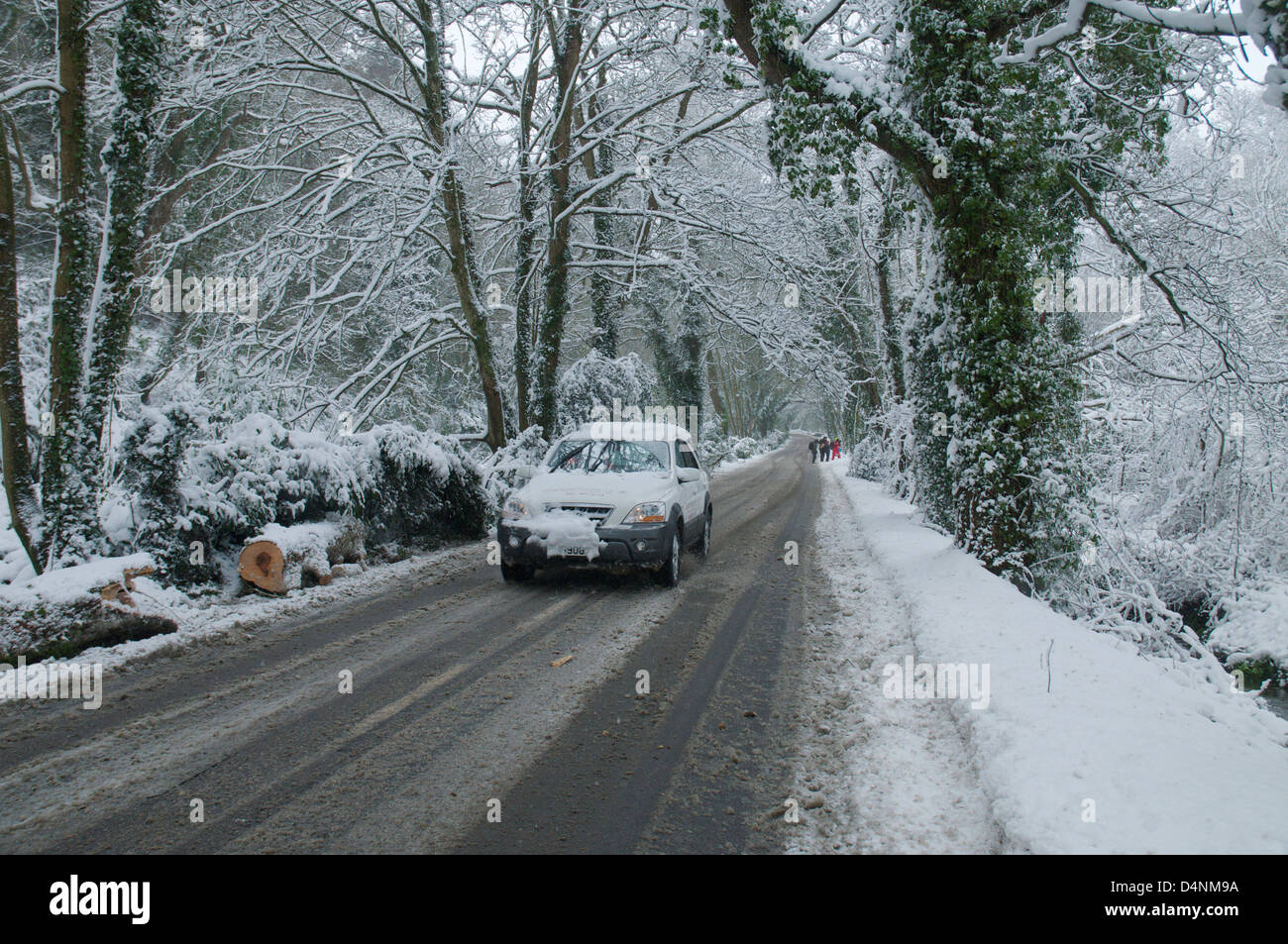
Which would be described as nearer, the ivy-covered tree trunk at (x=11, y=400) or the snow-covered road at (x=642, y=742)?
the snow-covered road at (x=642, y=742)

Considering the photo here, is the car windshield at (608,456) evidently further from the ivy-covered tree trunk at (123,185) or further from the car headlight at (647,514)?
the ivy-covered tree trunk at (123,185)

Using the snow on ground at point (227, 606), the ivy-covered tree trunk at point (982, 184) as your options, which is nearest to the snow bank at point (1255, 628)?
the ivy-covered tree trunk at point (982, 184)

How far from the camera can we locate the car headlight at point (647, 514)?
8156mm

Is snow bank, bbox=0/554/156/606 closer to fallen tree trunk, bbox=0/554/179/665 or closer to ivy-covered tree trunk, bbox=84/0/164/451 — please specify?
fallen tree trunk, bbox=0/554/179/665

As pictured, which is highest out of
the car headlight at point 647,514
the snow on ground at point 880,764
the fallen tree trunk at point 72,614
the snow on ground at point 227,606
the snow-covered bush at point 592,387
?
the snow-covered bush at point 592,387

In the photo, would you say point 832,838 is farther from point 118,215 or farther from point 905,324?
point 905,324

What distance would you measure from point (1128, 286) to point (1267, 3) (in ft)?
35.7

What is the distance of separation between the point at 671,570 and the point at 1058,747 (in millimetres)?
5041

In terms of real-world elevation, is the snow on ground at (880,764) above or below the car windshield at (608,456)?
below

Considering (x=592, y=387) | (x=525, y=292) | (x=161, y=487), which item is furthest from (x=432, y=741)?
(x=592, y=387)

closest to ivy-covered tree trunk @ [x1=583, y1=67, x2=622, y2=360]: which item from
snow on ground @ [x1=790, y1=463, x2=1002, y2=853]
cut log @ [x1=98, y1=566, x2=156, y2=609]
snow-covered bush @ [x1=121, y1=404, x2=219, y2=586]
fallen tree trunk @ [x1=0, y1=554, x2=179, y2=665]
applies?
snow-covered bush @ [x1=121, y1=404, x2=219, y2=586]

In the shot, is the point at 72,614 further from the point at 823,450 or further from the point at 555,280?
the point at 823,450

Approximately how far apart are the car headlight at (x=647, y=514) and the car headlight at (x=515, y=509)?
3.98ft
